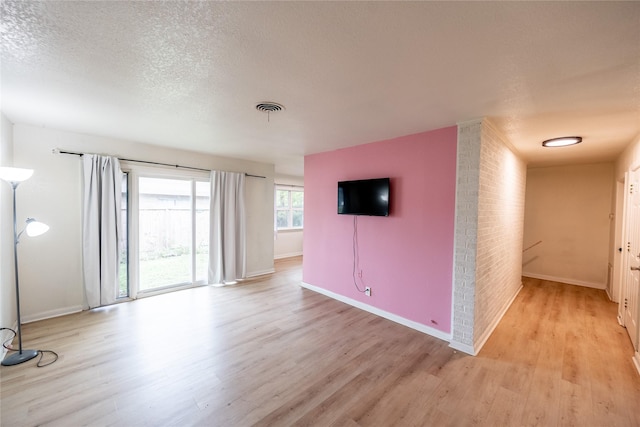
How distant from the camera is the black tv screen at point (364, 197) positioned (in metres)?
3.48

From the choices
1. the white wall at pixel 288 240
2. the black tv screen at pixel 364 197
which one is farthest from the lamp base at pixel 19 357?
the white wall at pixel 288 240

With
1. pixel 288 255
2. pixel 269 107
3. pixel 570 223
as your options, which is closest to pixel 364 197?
pixel 269 107

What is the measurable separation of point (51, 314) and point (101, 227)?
4.11ft

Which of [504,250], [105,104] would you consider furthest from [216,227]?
[504,250]

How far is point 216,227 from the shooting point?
490 cm

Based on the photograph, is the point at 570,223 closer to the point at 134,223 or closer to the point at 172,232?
the point at 172,232

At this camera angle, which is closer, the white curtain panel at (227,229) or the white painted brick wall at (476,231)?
the white painted brick wall at (476,231)

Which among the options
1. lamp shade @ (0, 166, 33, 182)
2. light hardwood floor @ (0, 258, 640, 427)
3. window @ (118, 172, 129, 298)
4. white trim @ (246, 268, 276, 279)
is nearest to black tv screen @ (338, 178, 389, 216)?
light hardwood floor @ (0, 258, 640, 427)

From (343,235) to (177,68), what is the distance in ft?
10.0

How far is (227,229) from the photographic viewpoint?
5020 millimetres

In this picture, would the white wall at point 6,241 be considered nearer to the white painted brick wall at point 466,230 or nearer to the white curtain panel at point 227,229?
the white curtain panel at point 227,229

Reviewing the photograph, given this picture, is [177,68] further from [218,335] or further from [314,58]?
[218,335]

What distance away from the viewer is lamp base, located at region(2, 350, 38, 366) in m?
2.40

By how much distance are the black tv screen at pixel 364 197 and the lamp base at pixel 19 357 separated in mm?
3751
